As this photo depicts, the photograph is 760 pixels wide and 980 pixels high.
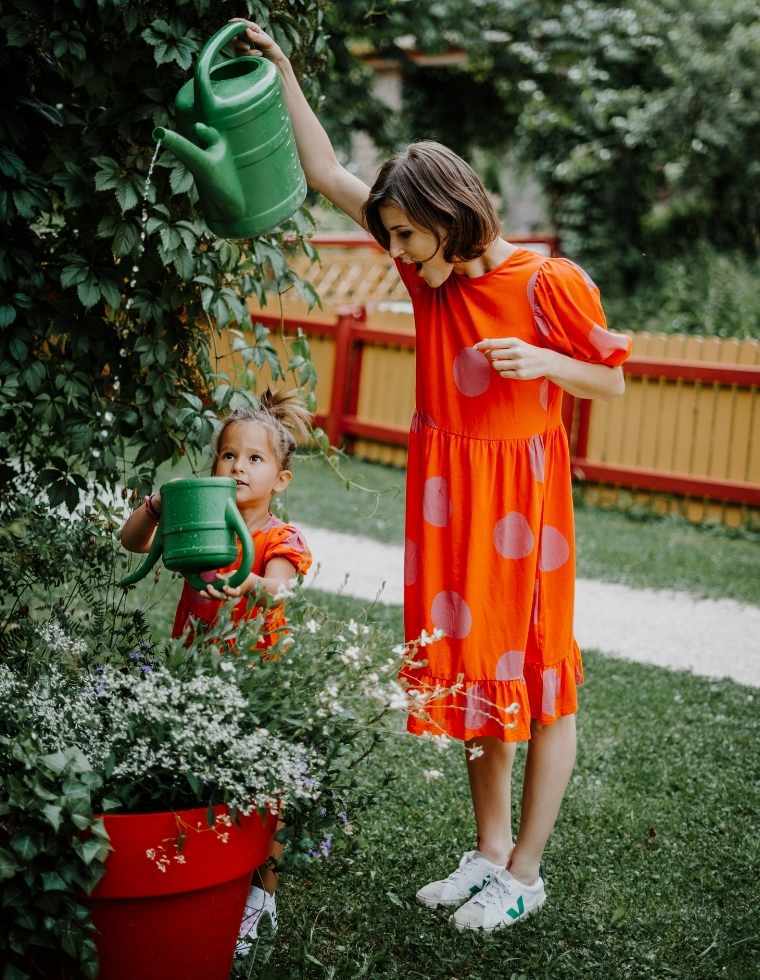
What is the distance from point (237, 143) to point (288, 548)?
743 mm

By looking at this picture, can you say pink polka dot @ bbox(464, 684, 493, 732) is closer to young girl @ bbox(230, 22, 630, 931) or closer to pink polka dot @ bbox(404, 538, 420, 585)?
young girl @ bbox(230, 22, 630, 931)

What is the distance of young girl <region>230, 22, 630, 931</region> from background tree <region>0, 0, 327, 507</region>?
0.25m

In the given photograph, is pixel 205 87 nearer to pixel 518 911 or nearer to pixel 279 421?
pixel 279 421

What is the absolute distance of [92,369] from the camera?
225cm

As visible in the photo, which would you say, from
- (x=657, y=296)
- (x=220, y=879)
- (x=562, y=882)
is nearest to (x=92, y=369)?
(x=220, y=879)

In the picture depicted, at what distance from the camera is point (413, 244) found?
1.84 meters

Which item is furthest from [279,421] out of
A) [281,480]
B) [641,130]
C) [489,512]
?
[641,130]

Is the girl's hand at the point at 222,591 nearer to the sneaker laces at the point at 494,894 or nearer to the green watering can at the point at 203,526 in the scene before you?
the green watering can at the point at 203,526

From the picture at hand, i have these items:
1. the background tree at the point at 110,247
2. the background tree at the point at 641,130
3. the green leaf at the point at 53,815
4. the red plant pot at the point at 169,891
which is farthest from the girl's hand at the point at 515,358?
the background tree at the point at 641,130

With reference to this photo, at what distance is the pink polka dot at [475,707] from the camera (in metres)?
1.95

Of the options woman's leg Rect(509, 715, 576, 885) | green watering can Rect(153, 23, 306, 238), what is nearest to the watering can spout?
green watering can Rect(153, 23, 306, 238)

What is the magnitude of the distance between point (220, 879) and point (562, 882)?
1047 millimetres

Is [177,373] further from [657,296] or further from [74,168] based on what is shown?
[657,296]

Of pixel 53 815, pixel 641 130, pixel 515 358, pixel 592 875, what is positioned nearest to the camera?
pixel 53 815
